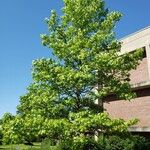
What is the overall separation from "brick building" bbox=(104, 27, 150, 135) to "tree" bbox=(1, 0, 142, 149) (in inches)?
445

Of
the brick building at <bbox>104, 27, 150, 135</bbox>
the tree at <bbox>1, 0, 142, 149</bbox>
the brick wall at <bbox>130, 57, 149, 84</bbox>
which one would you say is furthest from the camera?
the brick wall at <bbox>130, 57, 149, 84</bbox>

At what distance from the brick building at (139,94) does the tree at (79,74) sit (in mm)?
11307

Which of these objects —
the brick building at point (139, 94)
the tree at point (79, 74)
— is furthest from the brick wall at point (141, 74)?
the tree at point (79, 74)

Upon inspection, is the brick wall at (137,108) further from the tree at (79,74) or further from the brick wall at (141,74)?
the tree at (79,74)

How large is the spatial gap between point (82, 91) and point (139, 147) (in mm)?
10933

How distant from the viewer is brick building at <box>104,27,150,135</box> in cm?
3216

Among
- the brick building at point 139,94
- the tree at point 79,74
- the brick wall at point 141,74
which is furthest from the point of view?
the brick wall at point 141,74

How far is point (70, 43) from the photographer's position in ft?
67.9

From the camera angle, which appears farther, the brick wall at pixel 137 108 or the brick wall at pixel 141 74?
the brick wall at pixel 141 74

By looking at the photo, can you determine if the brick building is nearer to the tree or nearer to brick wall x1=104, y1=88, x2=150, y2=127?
brick wall x1=104, y1=88, x2=150, y2=127

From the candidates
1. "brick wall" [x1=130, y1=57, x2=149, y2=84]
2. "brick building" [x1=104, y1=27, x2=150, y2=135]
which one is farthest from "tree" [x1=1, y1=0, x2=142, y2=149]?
"brick wall" [x1=130, y1=57, x2=149, y2=84]

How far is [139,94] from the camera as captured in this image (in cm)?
3319

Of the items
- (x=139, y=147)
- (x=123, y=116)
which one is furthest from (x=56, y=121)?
(x=123, y=116)

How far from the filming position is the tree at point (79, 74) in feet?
61.9
